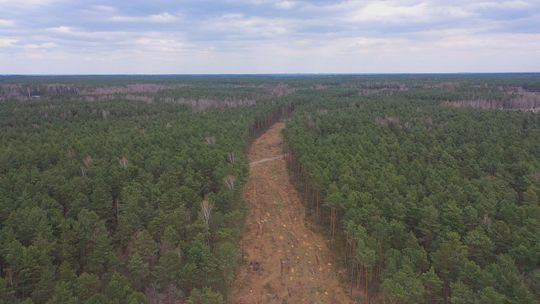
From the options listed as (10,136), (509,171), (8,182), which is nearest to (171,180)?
(8,182)

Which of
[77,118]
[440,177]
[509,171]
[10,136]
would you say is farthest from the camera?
[77,118]

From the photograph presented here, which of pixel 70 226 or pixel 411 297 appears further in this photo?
pixel 70 226

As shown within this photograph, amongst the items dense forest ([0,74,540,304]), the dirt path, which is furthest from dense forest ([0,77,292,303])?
the dirt path

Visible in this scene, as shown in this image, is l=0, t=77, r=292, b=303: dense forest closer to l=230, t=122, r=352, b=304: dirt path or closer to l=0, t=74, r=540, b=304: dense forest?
l=0, t=74, r=540, b=304: dense forest

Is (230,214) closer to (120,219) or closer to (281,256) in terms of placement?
(281,256)

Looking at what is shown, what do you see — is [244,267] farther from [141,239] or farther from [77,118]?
[77,118]

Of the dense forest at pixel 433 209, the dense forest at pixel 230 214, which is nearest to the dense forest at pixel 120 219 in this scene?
the dense forest at pixel 230 214
